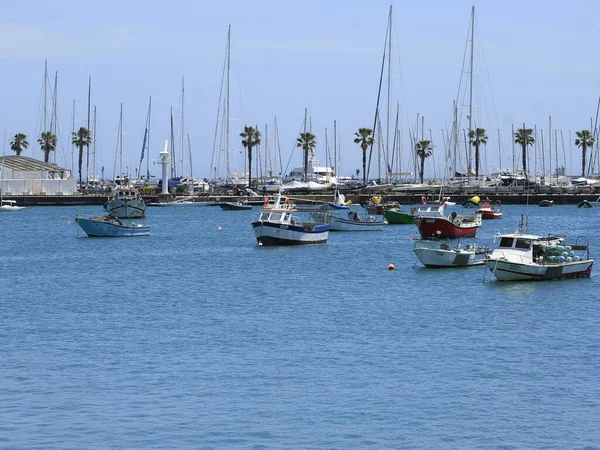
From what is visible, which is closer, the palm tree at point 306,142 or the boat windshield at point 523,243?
the boat windshield at point 523,243

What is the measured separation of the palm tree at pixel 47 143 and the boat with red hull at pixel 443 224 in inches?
3525

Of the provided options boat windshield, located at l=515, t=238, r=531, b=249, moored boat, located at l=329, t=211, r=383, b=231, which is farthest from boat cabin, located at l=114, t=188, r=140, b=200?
boat windshield, located at l=515, t=238, r=531, b=249

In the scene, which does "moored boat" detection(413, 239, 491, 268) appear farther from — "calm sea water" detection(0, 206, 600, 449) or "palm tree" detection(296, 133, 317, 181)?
"palm tree" detection(296, 133, 317, 181)

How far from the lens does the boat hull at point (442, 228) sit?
257 ft

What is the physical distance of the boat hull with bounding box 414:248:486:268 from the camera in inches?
2377

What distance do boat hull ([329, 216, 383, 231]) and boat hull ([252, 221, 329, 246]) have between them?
Result: 633 inches

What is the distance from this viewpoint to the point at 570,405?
28.7 meters

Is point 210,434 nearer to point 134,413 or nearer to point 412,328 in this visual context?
point 134,413

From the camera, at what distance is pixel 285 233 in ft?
249

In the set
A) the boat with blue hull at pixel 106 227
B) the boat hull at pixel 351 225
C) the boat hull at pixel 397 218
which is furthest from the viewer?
the boat hull at pixel 397 218

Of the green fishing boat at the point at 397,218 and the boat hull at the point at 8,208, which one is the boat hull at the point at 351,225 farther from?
the boat hull at the point at 8,208

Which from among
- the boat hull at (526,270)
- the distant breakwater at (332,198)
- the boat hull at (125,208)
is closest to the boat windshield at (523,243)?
the boat hull at (526,270)

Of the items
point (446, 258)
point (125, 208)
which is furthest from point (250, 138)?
point (446, 258)

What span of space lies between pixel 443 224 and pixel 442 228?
42cm
